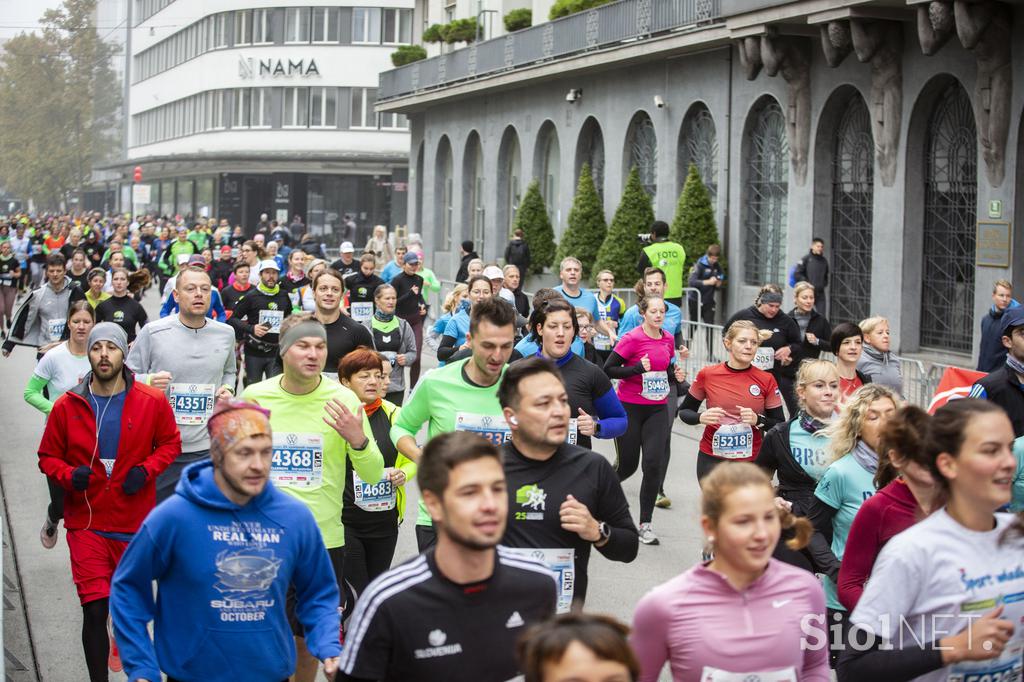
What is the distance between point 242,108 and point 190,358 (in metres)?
68.2

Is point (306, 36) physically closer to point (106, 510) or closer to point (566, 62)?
point (566, 62)

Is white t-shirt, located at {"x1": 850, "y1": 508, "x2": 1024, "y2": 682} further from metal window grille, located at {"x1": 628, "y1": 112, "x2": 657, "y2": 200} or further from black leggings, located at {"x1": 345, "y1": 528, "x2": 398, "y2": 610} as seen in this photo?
metal window grille, located at {"x1": 628, "y1": 112, "x2": 657, "y2": 200}

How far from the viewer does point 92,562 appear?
301 inches

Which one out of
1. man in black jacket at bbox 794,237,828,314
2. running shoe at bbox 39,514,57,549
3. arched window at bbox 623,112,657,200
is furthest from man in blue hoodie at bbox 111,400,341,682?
arched window at bbox 623,112,657,200

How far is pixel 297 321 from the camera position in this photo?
789 cm

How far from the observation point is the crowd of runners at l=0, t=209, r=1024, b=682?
14.5 ft

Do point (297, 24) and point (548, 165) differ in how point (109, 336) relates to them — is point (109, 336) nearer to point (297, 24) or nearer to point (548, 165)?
A: point (548, 165)

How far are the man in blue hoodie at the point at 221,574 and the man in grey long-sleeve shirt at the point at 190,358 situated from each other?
13.2 feet

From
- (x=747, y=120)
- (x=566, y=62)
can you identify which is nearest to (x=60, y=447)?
(x=747, y=120)

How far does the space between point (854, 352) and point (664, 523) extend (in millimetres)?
2792

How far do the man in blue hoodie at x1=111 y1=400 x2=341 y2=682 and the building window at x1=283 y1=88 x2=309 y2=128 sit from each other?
70283 mm

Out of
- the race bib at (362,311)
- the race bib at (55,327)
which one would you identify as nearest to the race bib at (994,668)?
the race bib at (55,327)

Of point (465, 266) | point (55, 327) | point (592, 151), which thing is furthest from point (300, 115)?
point (55, 327)

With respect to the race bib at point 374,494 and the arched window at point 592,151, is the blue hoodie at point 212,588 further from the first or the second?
the arched window at point 592,151
